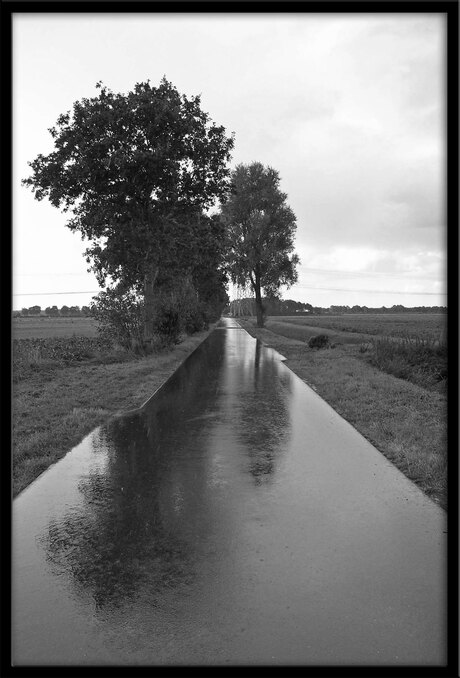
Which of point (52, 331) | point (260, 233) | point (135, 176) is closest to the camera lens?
point (135, 176)

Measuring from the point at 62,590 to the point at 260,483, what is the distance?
103 inches

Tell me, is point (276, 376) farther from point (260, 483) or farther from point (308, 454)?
point (260, 483)

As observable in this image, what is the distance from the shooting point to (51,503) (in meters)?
4.85

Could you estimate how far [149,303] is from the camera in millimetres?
21578

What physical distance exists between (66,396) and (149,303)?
10.8 m

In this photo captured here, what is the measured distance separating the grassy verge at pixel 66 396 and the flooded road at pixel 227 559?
1.84 feet

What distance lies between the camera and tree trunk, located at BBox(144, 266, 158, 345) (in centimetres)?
2153

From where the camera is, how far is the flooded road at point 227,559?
8.83 ft

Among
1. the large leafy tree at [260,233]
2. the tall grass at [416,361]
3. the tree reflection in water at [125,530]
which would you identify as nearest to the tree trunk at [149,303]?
the tall grass at [416,361]

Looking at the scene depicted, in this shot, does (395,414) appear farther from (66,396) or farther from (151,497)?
(66,396)

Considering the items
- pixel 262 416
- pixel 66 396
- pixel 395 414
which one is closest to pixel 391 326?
pixel 395 414

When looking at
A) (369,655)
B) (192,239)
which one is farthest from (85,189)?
(369,655)

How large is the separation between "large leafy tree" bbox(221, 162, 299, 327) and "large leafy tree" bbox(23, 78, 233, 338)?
80.0 feet
